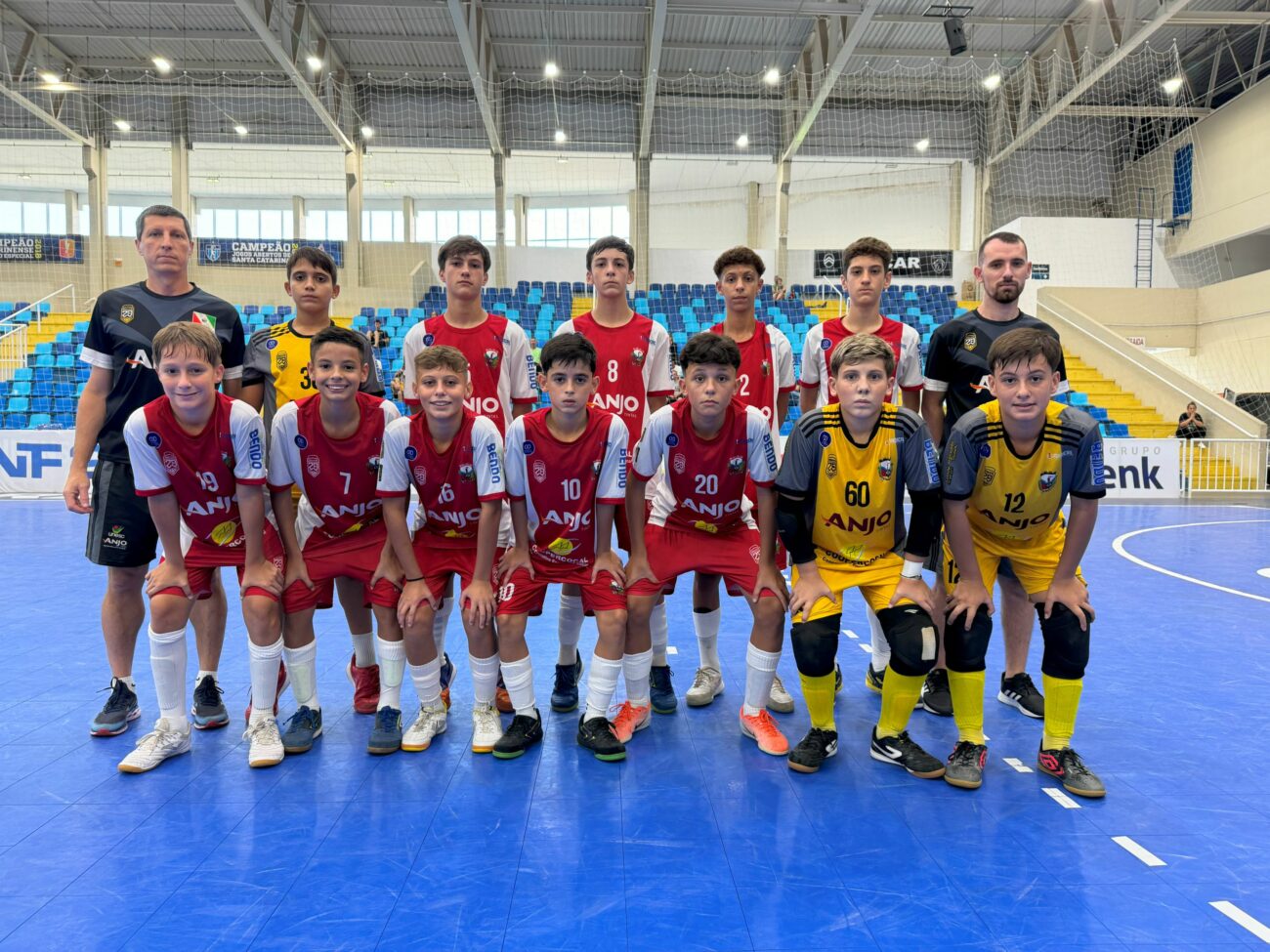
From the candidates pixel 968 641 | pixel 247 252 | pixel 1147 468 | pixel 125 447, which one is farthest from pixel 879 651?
pixel 247 252

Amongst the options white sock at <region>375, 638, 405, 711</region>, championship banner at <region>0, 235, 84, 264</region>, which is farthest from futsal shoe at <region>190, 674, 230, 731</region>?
championship banner at <region>0, 235, 84, 264</region>

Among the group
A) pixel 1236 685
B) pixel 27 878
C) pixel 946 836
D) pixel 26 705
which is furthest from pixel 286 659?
pixel 1236 685

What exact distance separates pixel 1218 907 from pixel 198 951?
2765 millimetres

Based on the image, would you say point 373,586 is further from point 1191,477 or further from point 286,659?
point 1191,477

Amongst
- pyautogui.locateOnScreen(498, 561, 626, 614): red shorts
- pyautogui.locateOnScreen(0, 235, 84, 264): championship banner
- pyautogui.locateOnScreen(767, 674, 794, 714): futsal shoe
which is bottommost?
pyautogui.locateOnScreen(767, 674, 794, 714): futsal shoe

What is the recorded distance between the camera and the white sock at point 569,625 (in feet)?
12.7

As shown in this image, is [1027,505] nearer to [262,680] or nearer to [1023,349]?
[1023,349]

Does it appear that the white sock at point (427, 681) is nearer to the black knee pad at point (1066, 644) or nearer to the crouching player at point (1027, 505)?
the crouching player at point (1027, 505)

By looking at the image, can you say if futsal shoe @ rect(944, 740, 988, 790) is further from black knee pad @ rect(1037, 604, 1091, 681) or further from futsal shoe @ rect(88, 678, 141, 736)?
futsal shoe @ rect(88, 678, 141, 736)

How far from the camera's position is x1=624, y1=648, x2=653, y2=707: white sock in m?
3.57

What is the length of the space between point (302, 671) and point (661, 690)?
1.64 meters

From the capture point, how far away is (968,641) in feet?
10.5

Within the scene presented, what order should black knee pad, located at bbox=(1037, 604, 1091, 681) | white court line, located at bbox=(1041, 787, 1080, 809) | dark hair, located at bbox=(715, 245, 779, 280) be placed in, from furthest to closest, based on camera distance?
dark hair, located at bbox=(715, 245, 779, 280) → black knee pad, located at bbox=(1037, 604, 1091, 681) → white court line, located at bbox=(1041, 787, 1080, 809)

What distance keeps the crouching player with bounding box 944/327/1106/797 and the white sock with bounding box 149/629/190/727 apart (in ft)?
10.2
